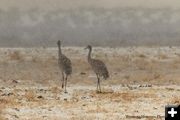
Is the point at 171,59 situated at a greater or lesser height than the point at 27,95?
greater

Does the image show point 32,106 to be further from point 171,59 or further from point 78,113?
point 171,59

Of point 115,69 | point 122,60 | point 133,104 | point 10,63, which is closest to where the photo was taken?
point 133,104

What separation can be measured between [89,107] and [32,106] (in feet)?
5.51

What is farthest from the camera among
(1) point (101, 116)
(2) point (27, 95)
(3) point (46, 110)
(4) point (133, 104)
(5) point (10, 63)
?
(5) point (10, 63)

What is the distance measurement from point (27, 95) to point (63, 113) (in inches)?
169

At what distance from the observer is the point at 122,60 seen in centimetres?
5234

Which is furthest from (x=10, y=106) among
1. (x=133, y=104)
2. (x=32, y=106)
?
(x=133, y=104)

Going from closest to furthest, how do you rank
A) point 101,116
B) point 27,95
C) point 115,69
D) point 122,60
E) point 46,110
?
point 101,116
point 46,110
point 27,95
point 115,69
point 122,60

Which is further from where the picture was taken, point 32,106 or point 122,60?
point 122,60

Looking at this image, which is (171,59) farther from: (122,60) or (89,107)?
(89,107)

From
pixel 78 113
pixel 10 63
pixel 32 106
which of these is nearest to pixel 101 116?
pixel 78 113

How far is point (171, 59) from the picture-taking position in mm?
53281

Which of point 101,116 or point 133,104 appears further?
point 133,104

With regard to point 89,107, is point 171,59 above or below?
above
